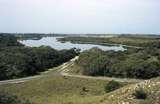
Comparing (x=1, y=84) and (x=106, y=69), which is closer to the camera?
(x=1, y=84)

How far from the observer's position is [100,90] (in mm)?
55344

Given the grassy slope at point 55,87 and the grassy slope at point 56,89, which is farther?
the grassy slope at point 55,87

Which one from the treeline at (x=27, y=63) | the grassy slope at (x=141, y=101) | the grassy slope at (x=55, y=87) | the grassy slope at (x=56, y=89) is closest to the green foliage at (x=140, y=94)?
the grassy slope at (x=141, y=101)

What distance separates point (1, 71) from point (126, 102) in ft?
153

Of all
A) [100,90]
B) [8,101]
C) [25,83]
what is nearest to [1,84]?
[25,83]

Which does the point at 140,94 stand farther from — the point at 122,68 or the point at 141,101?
the point at 122,68

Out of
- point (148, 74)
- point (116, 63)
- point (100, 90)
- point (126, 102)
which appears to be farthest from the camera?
point (116, 63)

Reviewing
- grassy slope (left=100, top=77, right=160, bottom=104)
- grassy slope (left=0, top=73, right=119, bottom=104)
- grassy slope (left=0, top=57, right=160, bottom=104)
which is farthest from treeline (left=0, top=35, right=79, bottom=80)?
grassy slope (left=100, top=77, right=160, bottom=104)

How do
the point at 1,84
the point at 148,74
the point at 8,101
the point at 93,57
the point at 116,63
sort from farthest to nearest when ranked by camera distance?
the point at 93,57 → the point at 116,63 → the point at 148,74 → the point at 1,84 → the point at 8,101

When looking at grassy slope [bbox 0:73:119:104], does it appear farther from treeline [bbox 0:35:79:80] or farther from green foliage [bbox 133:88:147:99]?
green foliage [bbox 133:88:147:99]

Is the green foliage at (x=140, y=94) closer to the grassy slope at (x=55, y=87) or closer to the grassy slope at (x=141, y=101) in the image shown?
the grassy slope at (x=141, y=101)

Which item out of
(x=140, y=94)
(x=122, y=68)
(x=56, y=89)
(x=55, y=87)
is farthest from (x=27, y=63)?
(x=140, y=94)

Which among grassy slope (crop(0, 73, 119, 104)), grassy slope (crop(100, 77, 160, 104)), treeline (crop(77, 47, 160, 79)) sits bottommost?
grassy slope (crop(0, 73, 119, 104))

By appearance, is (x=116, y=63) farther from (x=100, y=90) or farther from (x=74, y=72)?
(x=100, y=90)
